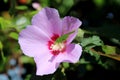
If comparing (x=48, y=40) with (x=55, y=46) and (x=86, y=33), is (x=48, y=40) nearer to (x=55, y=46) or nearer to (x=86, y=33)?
(x=55, y=46)

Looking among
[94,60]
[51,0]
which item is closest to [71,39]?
[94,60]

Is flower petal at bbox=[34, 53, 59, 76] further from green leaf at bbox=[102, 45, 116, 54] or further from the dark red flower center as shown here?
green leaf at bbox=[102, 45, 116, 54]

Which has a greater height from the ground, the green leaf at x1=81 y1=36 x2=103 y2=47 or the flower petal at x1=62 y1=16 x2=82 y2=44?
the flower petal at x1=62 y1=16 x2=82 y2=44

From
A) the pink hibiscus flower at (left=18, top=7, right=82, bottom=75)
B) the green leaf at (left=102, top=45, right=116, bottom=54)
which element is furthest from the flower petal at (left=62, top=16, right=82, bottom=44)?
the green leaf at (left=102, top=45, right=116, bottom=54)

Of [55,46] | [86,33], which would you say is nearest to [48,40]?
[55,46]

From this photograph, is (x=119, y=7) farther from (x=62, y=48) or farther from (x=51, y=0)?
(x=62, y=48)

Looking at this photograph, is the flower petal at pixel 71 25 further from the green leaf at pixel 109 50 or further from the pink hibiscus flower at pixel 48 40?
the green leaf at pixel 109 50
